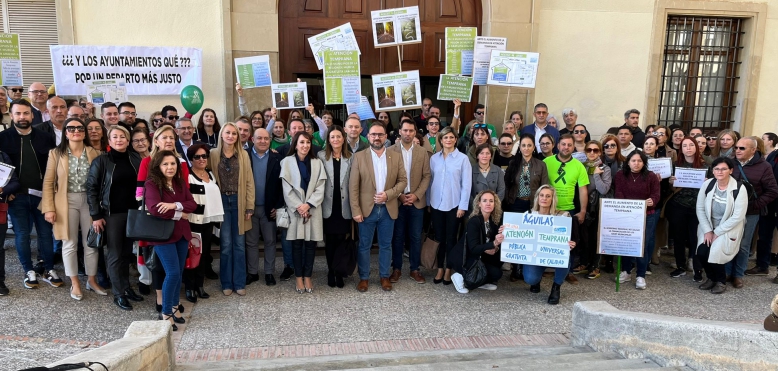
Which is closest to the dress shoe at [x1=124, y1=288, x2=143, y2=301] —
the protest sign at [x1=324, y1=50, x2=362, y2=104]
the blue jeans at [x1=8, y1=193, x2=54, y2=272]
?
the blue jeans at [x1=8, y1=193, x2=54, y2=272]

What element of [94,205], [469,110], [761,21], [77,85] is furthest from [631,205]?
[77,85]

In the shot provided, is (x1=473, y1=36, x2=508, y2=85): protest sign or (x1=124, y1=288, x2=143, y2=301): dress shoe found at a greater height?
(x1=473, y1=36, x2=508, y2=85): protest sign

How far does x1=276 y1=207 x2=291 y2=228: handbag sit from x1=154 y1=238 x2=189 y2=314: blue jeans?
3.60 feet

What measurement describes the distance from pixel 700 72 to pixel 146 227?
10964mm

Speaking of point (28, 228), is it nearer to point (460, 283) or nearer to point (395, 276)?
point (395, 276)

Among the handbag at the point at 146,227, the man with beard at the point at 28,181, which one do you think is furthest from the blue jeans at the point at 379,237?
the man with beard at the point at 28,181

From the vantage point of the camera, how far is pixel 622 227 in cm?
612

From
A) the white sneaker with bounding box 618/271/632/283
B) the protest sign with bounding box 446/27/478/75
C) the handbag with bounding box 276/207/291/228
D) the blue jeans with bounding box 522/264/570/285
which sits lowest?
the white sneaker with bounding box 618/271/632/283

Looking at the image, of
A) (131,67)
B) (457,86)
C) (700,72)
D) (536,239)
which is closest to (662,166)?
(536,239)

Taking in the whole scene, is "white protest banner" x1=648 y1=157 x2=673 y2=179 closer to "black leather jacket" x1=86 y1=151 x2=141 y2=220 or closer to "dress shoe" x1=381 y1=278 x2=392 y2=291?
"dress shoe" x1=381 y1=278 x2=392 y2=291

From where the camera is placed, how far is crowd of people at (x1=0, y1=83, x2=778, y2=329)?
525 cm

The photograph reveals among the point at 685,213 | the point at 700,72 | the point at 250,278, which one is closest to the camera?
the point at 250,278

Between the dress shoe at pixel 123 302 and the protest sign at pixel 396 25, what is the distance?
536 centimetres

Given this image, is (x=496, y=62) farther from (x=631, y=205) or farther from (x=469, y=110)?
(x=631, y=205)
